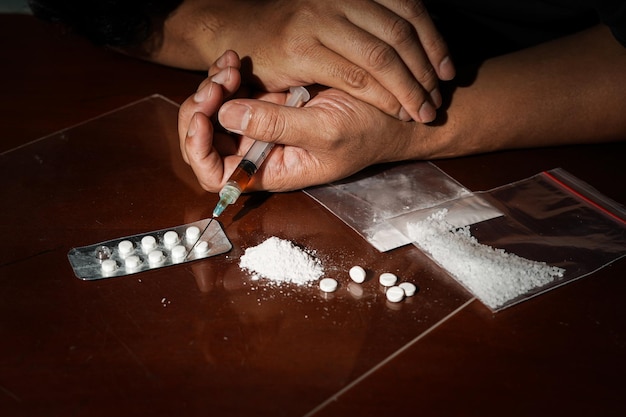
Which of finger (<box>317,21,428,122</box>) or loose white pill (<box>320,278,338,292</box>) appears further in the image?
finger (<box>317,21,428,122</box>)

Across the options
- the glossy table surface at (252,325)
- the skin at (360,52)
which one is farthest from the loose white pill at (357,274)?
the skin at (360,52)

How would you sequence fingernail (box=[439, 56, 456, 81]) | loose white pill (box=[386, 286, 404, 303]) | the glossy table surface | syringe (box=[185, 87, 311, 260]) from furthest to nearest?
fingernail (box=[439, 56, 456, 81]), syringe (box=[185, 87, 311, 260]), loose white pill (box=[386, 286, 404, 303]), the glossy table surface

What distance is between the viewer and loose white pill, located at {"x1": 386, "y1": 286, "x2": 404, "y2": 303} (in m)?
0.75

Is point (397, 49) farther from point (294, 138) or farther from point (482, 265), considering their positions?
point (482, 265)

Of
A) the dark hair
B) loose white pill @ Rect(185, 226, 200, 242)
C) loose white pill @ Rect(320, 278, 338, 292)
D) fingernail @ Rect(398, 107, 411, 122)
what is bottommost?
loose white pill @ Rect(185, 226, 200, 242)

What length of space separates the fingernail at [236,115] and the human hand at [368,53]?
156 mm

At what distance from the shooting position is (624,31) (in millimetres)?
1014

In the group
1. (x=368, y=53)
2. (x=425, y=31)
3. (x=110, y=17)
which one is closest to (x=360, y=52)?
(x=368, y=53)

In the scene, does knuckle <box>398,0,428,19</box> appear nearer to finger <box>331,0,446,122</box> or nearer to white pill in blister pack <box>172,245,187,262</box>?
finger <box>331,0,446,122</box>

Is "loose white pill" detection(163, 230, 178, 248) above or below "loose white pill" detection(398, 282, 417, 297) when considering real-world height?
below

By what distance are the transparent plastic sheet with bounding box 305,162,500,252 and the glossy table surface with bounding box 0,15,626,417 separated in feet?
0.07

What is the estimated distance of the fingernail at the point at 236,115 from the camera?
2.73 feet

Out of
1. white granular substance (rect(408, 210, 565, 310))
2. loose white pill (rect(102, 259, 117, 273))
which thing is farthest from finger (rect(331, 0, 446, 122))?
loose white pill (rect(102, 259, 117, 273))

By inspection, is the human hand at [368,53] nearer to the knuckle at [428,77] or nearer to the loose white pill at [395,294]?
the knuckle at [428,77]
